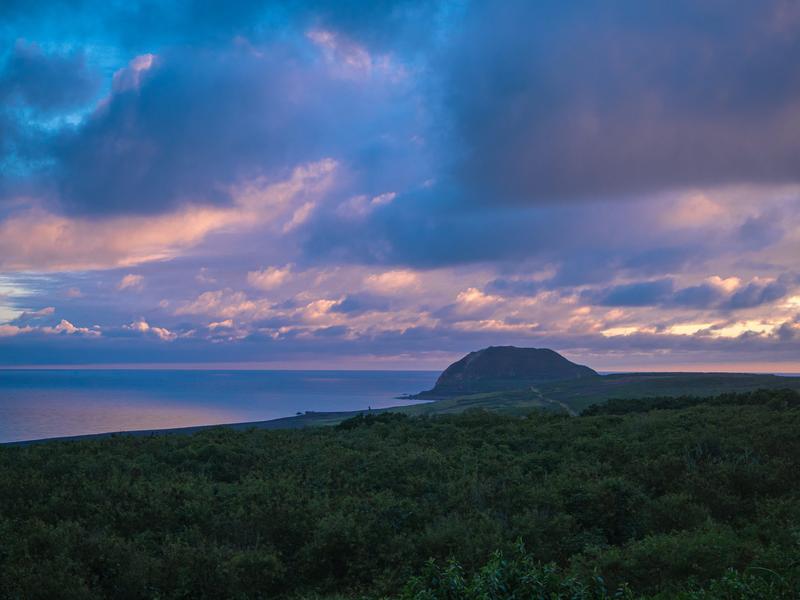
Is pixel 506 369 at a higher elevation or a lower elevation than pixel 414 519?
higher

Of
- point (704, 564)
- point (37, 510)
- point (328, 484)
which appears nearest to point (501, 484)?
point (328, 484)

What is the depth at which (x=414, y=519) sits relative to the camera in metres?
16.7

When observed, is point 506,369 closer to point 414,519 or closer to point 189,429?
point 189,429

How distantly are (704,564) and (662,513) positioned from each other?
4105 mm

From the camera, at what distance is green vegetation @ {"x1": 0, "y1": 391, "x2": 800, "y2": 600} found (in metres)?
12.4

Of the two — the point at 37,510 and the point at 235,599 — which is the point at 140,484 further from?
the point at 235,599

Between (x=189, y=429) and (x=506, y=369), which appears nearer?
(x=189, y=429)

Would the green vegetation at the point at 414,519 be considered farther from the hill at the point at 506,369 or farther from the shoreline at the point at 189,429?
the hill at the point at 506,369

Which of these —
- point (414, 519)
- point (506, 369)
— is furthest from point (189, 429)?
point (506, 369)

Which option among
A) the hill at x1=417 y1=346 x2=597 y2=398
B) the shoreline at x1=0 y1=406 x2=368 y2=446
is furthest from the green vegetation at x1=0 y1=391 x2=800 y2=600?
the hill at x1=417 y1=346 x2=597 y2=398

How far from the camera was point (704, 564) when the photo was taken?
12.8m

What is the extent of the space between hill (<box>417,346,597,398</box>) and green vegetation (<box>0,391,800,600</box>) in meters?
147

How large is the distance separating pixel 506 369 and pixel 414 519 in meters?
174

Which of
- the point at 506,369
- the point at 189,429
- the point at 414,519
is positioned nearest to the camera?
the point at 414,519
